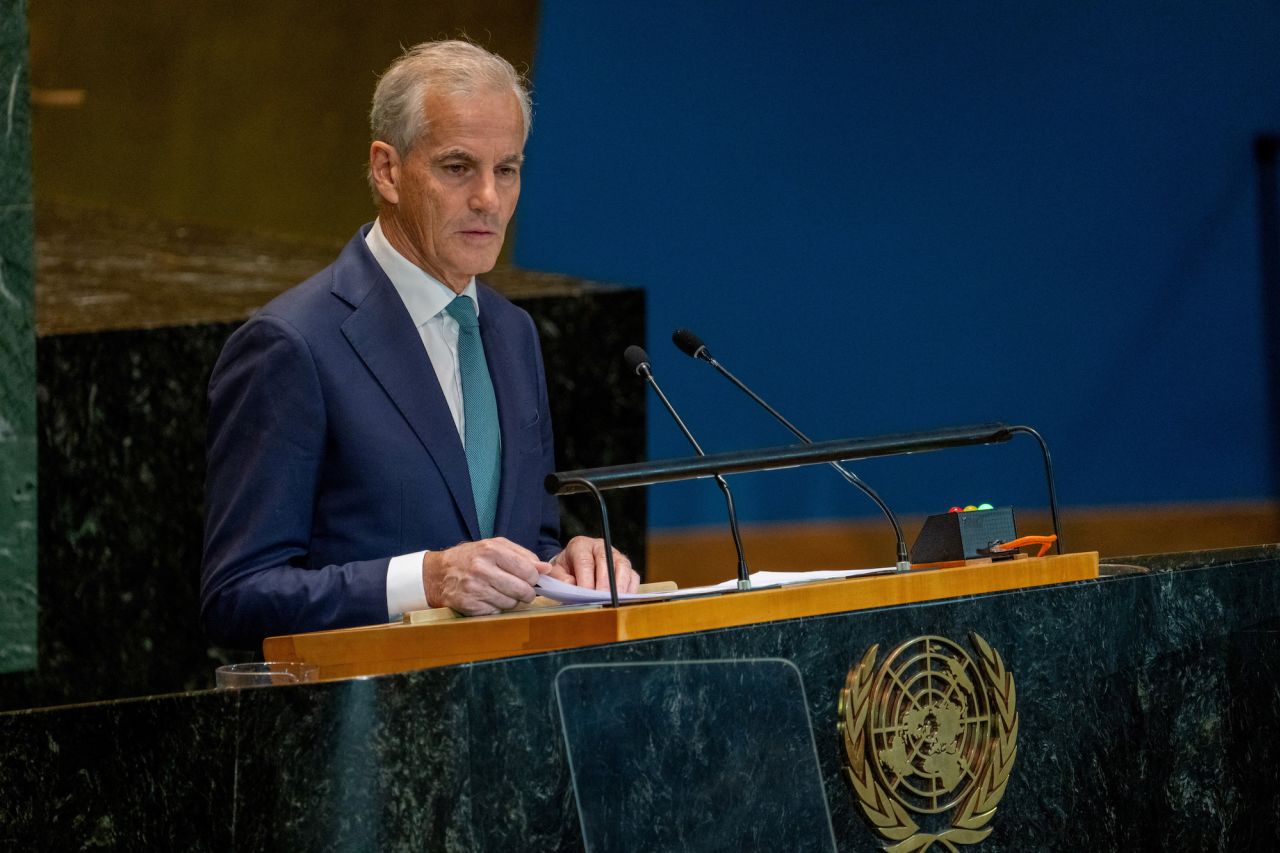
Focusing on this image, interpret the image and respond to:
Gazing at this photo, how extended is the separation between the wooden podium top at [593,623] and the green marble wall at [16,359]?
5.87 feet

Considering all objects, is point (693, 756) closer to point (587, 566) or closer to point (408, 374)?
point (587, 566)

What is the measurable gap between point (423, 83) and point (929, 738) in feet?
3.76

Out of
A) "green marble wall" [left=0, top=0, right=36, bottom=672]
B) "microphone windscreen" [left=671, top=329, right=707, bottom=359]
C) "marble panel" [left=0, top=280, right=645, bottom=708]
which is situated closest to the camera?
"microphone windscreen" [left=671, top=329, right=707, bottom=359]

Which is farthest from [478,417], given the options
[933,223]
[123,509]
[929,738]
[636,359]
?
[933,223]

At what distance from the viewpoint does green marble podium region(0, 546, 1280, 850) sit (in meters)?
1.51

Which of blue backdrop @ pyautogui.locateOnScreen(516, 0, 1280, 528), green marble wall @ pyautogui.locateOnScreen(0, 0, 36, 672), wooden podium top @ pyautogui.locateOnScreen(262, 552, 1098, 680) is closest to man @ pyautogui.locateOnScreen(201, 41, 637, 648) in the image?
wooden podium top @ pyautogui.locateOnScreen(262, 552, 1098, 680)

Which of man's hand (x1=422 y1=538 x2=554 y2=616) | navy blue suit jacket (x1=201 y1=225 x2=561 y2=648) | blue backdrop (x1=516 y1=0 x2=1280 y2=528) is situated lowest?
man's hand (x1=422 y1=538 x2=554 y2=616)

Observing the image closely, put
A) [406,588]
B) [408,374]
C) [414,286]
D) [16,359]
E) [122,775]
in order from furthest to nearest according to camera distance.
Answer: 1. [16,359]
2. [414,286]
3. [408,374]
4. [406,588]
5. [122,775]

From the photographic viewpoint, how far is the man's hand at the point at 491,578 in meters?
1.85

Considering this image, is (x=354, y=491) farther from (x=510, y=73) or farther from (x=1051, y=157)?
(x=1051, y=157)

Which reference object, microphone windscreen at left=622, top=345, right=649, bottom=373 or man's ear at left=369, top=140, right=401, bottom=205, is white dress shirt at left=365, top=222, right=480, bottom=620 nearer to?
man's ear at left=369, top=140, right=401, bottom=205

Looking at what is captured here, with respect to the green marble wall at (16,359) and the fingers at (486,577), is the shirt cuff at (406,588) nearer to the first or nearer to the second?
the fingers at (486,577)

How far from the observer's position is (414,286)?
244cm

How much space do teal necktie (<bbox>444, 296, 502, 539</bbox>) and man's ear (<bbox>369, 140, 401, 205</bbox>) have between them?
0.58 feet
